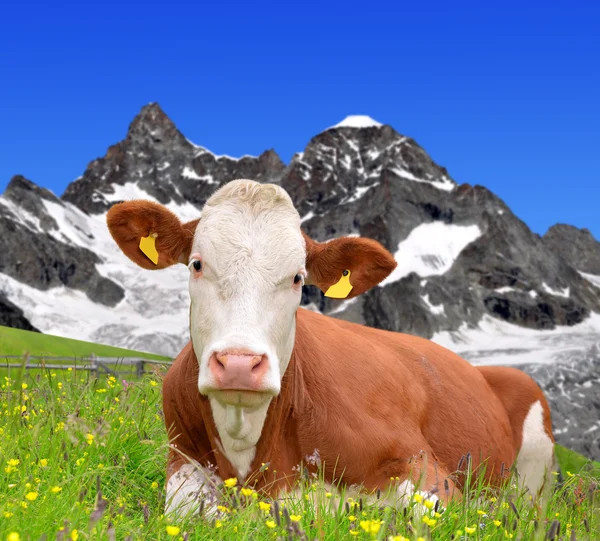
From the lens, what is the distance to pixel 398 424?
462 cm

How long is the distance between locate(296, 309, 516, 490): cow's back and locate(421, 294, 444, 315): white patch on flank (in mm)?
154434

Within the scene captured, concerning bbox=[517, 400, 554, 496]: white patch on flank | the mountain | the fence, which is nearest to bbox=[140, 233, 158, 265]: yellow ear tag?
the fence

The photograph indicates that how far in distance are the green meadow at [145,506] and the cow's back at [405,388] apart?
2.31ft

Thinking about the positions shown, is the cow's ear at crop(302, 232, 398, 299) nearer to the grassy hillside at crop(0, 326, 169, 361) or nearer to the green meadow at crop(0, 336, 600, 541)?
the green meadow at crop(0, 336, 600, 541)

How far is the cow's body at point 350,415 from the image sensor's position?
414cm

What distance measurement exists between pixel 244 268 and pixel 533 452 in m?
4.59

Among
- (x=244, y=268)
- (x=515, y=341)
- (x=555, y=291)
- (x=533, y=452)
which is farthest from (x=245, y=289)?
(x=555, y=291)

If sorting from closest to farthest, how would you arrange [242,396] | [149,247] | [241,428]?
[242,396] < [241,428] < [149,247]

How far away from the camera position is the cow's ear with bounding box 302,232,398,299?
14.0 ft

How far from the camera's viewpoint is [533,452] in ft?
22.1

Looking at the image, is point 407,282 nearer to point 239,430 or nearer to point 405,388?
point 405,388

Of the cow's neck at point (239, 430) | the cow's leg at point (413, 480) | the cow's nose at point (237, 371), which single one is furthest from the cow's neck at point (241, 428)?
the cow's leg at point (413, 480)

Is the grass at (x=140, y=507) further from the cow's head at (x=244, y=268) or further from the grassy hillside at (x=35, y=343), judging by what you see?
the grassy hillside at (x=35, y=343)

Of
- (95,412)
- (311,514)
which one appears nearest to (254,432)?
(311,514)
